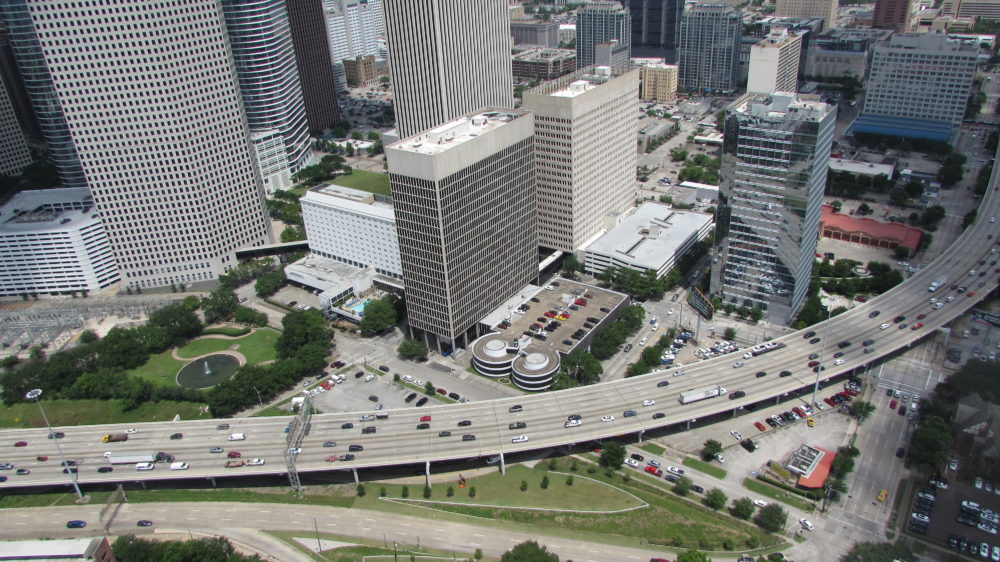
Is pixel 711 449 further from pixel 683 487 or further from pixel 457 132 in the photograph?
pixel 457 132

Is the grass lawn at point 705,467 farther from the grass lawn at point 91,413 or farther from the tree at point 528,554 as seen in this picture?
the grass lawn at point 91,413

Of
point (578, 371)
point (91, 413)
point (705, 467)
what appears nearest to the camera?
point (705, 467)

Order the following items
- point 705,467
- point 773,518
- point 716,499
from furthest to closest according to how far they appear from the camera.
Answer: point 705,467
point 716,499
point 773,518

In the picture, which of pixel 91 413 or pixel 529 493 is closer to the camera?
pixel 529 493

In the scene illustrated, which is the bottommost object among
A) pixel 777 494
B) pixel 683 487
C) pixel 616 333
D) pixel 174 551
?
pixel 777 494

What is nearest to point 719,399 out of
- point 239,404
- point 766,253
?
point 766,253

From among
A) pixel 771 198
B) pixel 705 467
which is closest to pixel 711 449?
pixel 705 467

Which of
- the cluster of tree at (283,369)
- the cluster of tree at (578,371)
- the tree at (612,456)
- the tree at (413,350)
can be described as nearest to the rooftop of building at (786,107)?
the cluster of tree at (578,371)
